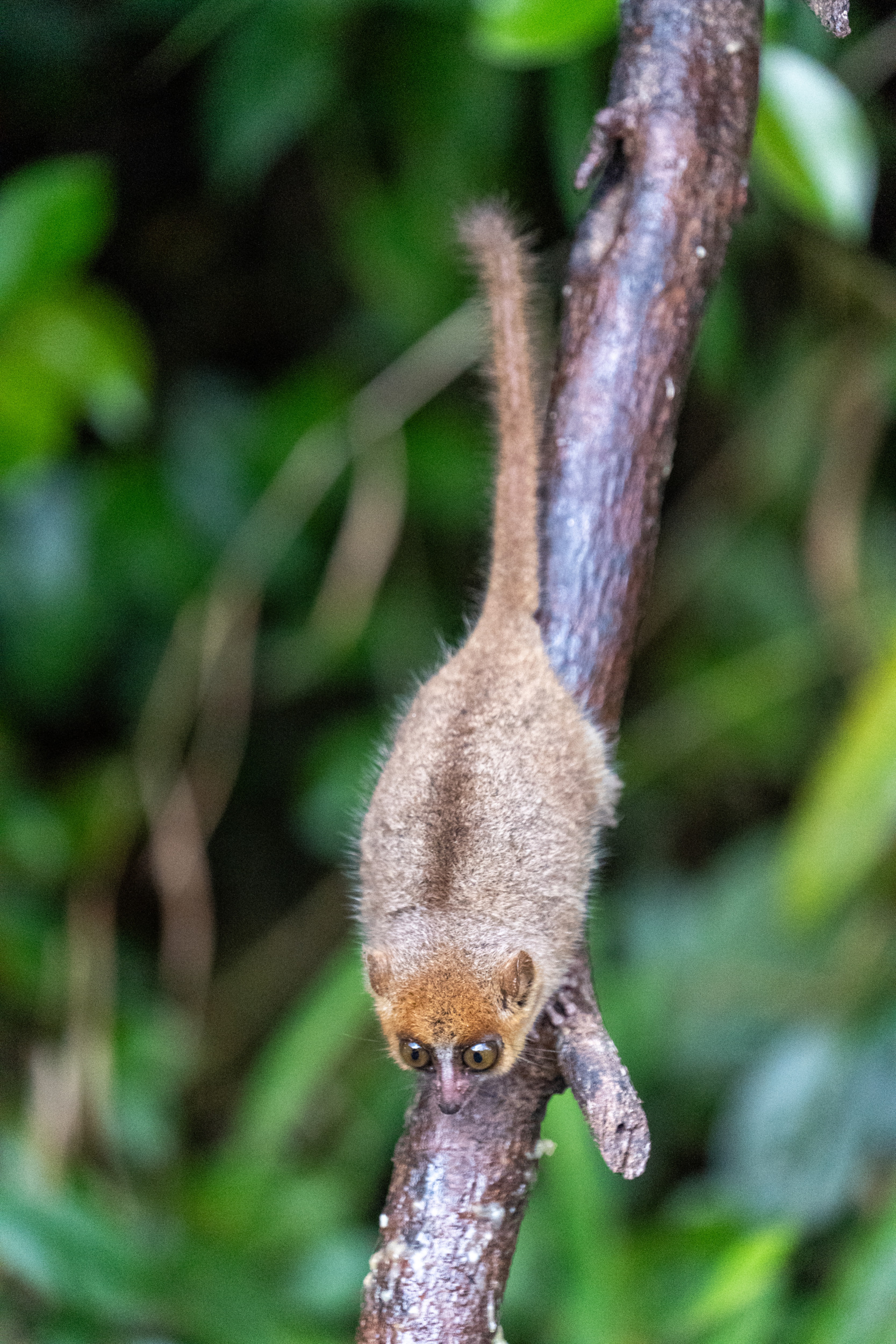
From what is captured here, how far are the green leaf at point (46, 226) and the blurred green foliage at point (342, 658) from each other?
0.4 inches

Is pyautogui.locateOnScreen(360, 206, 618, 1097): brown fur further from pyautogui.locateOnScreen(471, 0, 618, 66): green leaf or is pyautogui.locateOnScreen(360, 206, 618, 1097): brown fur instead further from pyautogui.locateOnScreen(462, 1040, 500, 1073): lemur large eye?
pyautogui.locateOnScreen(471, 0, 618, 66): green leaf

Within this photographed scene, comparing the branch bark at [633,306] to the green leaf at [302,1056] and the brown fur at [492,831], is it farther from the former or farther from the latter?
the green leaf at [302,1056]

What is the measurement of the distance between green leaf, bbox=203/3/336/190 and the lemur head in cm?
234

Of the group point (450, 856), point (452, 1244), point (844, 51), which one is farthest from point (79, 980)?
point (844, 51)

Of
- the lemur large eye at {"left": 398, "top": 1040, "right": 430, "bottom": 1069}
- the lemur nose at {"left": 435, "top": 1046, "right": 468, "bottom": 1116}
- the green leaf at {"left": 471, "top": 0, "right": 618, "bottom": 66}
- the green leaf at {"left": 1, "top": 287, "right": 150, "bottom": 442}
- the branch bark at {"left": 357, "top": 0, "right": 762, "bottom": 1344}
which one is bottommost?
the lemur nose at {"left": 435, "top": 1046, "right": 468, "bottom": 1116}

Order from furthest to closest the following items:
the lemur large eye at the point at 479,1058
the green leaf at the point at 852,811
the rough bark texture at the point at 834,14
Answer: the green leaf at the point at 852,811, the lemur large eye at the point at 479,1058, the rough bark texture at the point at 834,14

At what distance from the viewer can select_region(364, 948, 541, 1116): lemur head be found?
2057 millimetres

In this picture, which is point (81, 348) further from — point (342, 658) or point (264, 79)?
point (342, 658)

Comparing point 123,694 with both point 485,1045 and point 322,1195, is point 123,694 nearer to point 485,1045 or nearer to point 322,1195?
point 322,1195

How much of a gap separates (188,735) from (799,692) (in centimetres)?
192

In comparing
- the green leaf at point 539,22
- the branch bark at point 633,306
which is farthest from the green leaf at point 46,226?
the branch bark at point 633,306

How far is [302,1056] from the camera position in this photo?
134 inches

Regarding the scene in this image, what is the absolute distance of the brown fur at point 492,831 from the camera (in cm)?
214

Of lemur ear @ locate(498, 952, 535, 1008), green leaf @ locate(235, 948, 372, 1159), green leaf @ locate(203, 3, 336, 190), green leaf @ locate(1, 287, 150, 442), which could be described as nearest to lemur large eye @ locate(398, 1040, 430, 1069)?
lemur ear @ locate(498, 952, 535, 1008)
